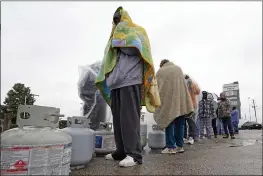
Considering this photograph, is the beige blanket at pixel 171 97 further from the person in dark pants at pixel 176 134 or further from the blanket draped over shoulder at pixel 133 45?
the blanket draped over shoulder at pixel 133 45

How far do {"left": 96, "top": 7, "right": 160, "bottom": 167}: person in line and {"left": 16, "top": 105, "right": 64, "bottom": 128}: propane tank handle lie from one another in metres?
0.78

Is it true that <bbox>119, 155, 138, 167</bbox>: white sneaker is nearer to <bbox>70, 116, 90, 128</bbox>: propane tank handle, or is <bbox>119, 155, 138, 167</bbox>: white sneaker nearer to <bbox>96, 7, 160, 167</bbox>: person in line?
<bbox>96, 7, 160, 167</bbox>: person in line

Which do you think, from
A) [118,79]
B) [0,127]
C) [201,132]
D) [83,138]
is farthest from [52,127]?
[201,132]

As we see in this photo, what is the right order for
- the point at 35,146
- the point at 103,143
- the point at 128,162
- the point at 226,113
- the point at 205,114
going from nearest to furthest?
the point at 35,146
the point at 128,162
the point at 103,143
the point at 205,114
the point at 226,113

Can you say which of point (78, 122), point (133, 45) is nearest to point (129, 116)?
point (78, 122)

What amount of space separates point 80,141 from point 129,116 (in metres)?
0.53

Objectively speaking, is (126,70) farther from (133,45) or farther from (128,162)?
(128,162)

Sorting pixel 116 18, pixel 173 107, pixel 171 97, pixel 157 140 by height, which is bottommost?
pixel 157 140

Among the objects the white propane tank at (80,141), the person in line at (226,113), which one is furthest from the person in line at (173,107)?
the person in line at (226,113)

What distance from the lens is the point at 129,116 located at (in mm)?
2109

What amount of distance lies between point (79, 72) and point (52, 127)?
2.42 metres

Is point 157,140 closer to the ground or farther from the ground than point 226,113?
closer to the ground

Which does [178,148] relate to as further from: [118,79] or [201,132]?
[201,132]

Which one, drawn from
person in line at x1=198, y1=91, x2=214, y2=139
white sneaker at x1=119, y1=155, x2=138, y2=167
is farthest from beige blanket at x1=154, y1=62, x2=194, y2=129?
person in line at x1=198, y1=91, x2=214, y2=139
